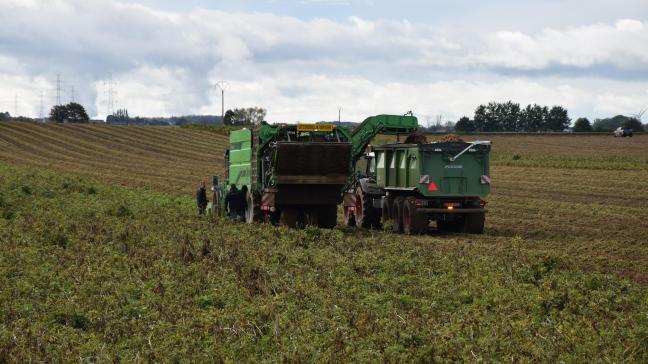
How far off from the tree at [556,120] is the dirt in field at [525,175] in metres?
55.6

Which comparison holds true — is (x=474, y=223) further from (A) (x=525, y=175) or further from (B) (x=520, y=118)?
(B) (x=520, y=118)

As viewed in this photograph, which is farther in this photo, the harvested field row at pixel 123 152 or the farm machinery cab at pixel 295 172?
the harvested field row at pixel 123 152

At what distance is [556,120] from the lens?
13812 cm

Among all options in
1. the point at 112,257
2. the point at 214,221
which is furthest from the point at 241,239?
the point at 214,221

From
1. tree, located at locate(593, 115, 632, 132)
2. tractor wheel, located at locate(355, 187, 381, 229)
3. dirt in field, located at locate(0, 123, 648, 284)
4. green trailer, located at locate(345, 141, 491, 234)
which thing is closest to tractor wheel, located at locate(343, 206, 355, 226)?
tractor wheel, located at locate(355, 187, 381, 229)

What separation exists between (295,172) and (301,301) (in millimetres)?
11450

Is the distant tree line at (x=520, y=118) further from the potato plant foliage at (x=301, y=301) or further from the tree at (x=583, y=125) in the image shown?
the potato plant foliage at (x=301, y=301)

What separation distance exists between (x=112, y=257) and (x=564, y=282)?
26.0ft

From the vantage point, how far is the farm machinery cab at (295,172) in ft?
75.8

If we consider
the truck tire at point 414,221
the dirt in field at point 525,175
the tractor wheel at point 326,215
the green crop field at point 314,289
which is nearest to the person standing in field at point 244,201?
the green crop field at point 314,289

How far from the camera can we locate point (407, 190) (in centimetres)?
2342

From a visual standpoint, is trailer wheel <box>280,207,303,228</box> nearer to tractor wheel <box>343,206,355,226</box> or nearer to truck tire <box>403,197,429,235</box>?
tractor wheel <box>343,206,355,226</box>

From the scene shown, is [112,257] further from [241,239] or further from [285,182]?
[285,182]

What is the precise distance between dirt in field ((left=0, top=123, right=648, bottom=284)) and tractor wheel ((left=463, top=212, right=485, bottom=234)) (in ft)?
1.27
